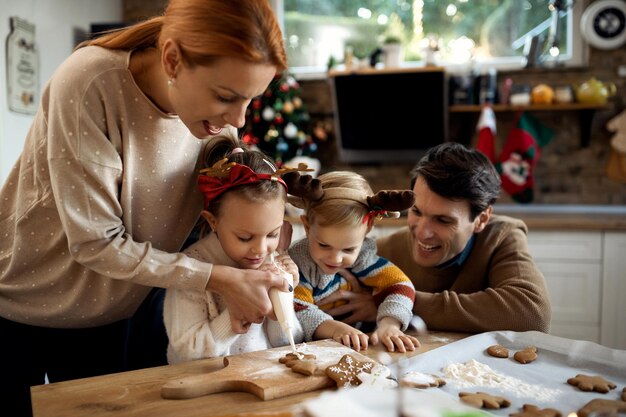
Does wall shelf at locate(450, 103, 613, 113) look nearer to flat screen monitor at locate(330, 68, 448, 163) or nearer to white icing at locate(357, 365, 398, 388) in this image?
flat screen monitor at locate(330, 68, 448, 163)

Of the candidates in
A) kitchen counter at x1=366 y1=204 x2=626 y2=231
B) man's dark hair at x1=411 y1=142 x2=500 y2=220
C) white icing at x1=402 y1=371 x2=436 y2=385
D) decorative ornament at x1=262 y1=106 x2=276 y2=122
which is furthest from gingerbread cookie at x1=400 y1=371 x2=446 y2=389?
decorative ornament at x1=262 y1=106 x2=276 y2=122

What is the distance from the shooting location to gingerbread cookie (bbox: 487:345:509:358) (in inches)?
52.0

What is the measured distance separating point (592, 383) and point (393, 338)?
1.39 feet

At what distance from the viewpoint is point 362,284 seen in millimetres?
1710

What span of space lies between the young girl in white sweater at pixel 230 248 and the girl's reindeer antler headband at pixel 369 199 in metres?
0.11

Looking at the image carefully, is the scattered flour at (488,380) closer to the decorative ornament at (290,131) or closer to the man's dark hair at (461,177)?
the man's dark hair at (461,177)

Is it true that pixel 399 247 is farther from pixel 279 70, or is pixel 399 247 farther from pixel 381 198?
pixel 279 70

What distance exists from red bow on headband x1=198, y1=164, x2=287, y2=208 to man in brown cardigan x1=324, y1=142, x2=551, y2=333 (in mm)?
441

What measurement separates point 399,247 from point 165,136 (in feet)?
3.03

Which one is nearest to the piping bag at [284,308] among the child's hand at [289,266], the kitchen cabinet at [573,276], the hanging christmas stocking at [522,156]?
the child's hand at [289,266]

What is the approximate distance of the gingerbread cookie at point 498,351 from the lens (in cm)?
132

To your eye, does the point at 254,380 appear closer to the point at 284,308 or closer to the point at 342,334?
the point at 284,308

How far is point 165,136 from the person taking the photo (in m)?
1.38

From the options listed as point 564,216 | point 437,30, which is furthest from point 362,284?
point 437,30
